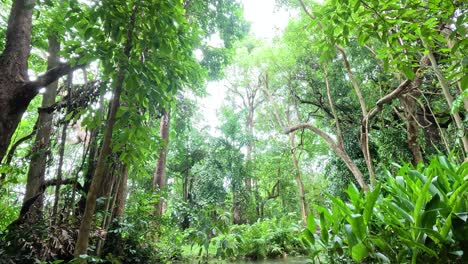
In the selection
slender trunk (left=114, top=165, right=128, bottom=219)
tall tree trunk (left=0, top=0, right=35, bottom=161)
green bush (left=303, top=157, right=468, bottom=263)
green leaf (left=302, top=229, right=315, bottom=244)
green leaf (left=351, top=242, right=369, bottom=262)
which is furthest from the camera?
slender trunk (left=114, top=165, right=128, bottom=219)

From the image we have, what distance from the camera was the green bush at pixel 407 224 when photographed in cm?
122

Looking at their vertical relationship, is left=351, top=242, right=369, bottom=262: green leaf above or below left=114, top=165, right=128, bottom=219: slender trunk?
below

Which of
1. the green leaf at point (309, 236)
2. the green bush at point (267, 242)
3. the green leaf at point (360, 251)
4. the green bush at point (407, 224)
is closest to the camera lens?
the green bush at point (407, 224)

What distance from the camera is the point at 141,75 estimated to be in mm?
1568

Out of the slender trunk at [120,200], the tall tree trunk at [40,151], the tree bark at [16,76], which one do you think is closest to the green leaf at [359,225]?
the tall tree trunk at [40,151]

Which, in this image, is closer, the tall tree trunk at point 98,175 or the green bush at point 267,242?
the tall tree trunk at point 98,175

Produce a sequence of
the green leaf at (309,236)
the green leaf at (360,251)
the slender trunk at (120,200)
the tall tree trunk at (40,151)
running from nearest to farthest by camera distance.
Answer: the green leaf at (360,251) → the green leaf at (309,236) → the tall tree trunk at (40,151) → the slender trunk at (120,200)

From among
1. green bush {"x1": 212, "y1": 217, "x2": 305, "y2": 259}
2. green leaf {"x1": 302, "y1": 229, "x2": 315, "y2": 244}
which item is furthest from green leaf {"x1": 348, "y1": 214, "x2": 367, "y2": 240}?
green bush {"x1": 212, "y1": 217, "x2": 305, "y2": 259}

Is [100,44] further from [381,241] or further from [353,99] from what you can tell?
[353,99]

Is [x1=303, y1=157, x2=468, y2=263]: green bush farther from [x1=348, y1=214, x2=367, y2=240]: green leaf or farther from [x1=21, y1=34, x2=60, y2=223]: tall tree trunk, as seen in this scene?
[x1=21, y1=34, x2=60, y2=223]: tall tree trunk

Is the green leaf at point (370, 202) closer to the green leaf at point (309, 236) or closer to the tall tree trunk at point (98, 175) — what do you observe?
the green leaf at point (309, 236)

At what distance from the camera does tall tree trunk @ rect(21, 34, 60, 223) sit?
295 cm

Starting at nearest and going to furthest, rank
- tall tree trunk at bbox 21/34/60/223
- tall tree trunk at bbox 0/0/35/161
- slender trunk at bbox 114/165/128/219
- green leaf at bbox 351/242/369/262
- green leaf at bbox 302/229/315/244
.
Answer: green leaf at bbox 351/242/369/262 → green leaf at bbox 302/229/315/244 → tall tree trunk at bbox 0/0/35/161 → tall tree trunk at bbox 21/34/60/223 → slender trunk at bbox 114/165/128/219

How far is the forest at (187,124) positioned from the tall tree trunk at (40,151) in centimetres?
2
